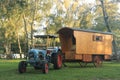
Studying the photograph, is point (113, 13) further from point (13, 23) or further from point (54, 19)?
point (13, 23)

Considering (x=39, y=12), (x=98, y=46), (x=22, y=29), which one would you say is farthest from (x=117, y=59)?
(x=22, y=29)

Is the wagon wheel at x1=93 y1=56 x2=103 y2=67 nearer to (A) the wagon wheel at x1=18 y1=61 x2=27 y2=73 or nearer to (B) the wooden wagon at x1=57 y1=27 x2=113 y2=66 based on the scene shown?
(B) the wooden wagon at x1=57 y1=27 x2=113 y2=66

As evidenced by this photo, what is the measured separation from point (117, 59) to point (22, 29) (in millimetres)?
28904

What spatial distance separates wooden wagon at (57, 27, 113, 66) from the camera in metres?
25.1

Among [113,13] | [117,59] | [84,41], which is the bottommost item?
[117,59]

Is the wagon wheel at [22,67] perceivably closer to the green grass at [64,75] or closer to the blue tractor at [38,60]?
the blue tractor at [38,60]

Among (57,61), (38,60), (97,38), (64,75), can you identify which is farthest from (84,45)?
(64,75)

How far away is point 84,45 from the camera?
25641 millimetres

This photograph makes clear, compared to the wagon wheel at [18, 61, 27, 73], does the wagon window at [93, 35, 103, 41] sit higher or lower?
higher

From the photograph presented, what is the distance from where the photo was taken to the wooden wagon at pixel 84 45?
2510 centimetres

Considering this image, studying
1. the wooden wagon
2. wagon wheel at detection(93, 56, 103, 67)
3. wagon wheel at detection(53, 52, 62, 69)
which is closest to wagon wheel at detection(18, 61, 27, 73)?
wagon wheel at detection(53, 52, 62, 69)

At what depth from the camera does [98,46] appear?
27.2m

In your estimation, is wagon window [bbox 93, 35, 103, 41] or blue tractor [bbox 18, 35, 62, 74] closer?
blue tractor [bbox 18, 35, 62, 74]

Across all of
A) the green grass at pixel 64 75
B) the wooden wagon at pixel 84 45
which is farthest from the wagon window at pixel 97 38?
the green grass at pixel 64 75
